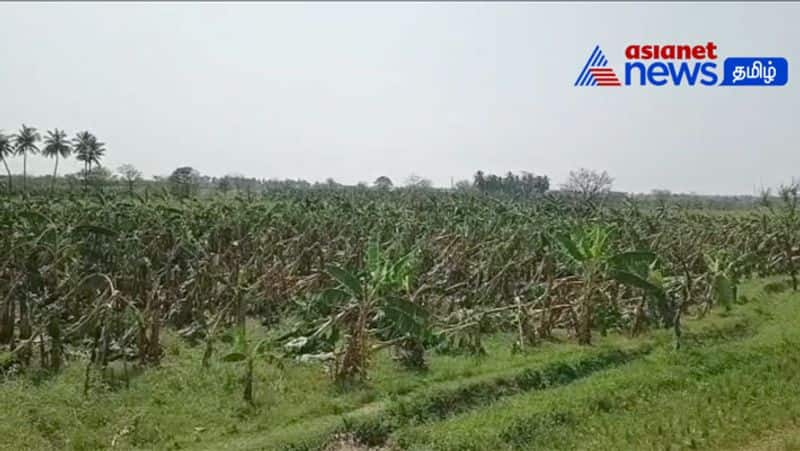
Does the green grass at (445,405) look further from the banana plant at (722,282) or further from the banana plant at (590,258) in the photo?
the banana plant at (722,282)

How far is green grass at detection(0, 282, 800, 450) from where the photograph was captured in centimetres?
818

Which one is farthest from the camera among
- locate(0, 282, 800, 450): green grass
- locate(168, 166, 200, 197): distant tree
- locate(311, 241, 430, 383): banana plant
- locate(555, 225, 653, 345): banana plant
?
locate(168, 166, 200, 197): distant tree

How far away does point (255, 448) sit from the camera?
25.6 ft

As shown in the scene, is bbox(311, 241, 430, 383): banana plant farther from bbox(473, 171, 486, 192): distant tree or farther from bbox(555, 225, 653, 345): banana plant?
bbox(473, 171, 486, 192): distant tree

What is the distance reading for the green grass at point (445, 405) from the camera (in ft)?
26.8

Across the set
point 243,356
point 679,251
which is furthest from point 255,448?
point 679,251

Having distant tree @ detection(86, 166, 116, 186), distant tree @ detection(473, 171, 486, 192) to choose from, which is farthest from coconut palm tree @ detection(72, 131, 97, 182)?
distant tree @ detection(473, 171, 486, 192)

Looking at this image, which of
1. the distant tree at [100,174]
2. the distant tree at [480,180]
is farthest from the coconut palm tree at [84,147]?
the distant tree at [480,180]

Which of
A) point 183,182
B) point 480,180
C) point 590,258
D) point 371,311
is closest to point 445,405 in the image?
point 371,311

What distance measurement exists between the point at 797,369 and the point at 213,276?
38.1 ft

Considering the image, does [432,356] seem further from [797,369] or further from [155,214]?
[155,214]

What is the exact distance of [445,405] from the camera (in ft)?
31.8

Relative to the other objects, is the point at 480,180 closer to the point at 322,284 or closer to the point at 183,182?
the point at 183,182

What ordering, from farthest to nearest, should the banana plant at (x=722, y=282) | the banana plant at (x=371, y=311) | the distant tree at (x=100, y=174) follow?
1. the distant tree at (x=100, y=174)
2. the banana plant at (x=722, y=282)
3. the banana plant at (x=371, y=311)
